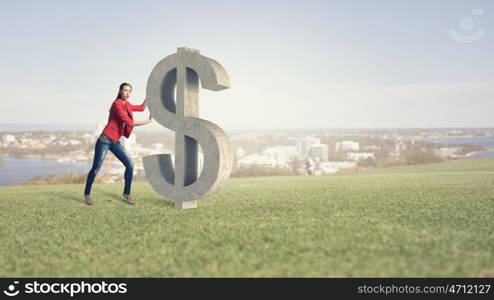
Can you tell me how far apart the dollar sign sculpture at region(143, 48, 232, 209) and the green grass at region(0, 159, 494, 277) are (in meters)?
0.61

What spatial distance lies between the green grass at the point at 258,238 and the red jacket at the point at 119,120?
6.28 feet

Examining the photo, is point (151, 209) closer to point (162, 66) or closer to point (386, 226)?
point (162, 66)

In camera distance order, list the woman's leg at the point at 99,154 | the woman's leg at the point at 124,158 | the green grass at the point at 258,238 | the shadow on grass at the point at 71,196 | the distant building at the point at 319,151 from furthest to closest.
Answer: the distant building at the point at 319,151 → the shadow on grass at the point at 71,196 → the woman's leg at the point at 124,158 → the woman's leg at the point at 99,154 → the green grass at the point at 258,238

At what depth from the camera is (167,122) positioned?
35.6 feet

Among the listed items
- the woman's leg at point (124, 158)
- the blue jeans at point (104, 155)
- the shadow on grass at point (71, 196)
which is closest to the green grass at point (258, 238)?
the woman's leg at point (124, 158)

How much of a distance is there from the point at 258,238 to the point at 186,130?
443cm

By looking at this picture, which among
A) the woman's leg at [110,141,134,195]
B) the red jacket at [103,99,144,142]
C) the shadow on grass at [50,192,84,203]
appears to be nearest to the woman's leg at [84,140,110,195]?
the woman's leg at [110,141,134,195]

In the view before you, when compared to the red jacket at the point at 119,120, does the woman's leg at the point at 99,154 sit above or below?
below

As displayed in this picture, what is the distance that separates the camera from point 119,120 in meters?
10.9

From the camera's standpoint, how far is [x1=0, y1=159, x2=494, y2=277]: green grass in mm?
5477

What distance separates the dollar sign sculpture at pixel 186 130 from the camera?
1004 centimetres

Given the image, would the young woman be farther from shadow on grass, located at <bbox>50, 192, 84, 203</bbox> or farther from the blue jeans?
shadow on grass, located at <bbox>50, 192, 84, 203</bbox>

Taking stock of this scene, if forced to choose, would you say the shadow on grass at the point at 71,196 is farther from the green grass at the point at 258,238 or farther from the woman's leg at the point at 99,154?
the woman's leg at the point at 99,154

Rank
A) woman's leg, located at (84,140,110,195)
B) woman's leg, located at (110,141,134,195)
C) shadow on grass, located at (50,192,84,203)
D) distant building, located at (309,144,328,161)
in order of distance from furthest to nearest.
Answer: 1. distant building, located at (309,144,328,161)
2. shadow on grass, located at (50,192,84,203)
3. woman's leg, located at (110,141,134,195)
4. woman's leg, located at (84,140,110,195)
